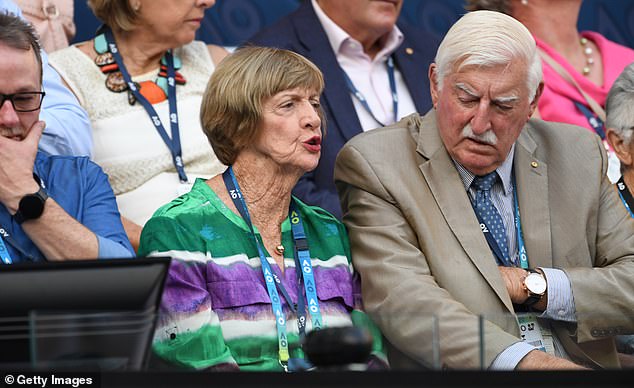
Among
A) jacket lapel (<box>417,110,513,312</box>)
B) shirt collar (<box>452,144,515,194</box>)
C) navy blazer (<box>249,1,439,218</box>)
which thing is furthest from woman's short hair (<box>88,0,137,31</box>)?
shirt collar (<box>452,144,515,194</box>)

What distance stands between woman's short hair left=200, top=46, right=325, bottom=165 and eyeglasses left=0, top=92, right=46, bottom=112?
46cm

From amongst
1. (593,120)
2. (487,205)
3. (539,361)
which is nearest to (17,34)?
(487,205)

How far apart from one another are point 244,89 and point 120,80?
846 mm

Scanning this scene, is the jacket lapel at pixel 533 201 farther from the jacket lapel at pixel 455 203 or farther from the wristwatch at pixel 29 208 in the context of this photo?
the wristwatch at pixel 29 208

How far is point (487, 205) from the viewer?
3.13 meters

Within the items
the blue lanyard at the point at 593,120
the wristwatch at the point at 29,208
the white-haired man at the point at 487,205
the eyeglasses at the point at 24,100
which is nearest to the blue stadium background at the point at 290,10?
the blue lanyard at the point at 593,120

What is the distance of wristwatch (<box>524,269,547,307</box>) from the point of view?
2957mm

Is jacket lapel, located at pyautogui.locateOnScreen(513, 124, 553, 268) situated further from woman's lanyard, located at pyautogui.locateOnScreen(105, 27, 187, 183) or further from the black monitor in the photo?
the black monitor

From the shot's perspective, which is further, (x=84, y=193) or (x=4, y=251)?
(x=84, y=193)

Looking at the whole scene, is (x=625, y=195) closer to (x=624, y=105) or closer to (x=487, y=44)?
(x=624, y=105)

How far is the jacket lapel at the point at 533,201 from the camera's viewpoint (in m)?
3.10

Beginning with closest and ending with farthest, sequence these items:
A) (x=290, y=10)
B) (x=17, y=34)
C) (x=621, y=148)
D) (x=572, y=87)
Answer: (x=17, y=34), (x=621, y=148), (x=572, y=87), (x=290, y=10)

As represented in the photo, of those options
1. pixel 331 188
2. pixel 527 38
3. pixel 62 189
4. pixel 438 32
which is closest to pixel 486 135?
pixel 527 38

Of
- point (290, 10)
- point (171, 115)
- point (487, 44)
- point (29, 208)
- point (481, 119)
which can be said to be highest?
point (487, 44)
